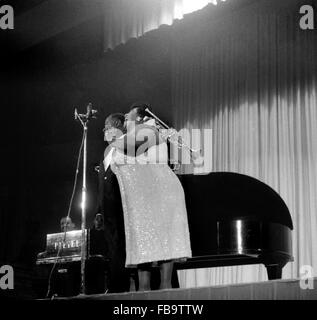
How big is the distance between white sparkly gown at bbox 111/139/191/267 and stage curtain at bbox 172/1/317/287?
215 centimetres

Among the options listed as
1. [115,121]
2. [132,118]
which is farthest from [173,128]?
[132,118]

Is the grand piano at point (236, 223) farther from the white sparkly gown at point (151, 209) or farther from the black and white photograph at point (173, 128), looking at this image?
the white sparkly gown at point (151, 209)

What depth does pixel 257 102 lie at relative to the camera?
5539 mm

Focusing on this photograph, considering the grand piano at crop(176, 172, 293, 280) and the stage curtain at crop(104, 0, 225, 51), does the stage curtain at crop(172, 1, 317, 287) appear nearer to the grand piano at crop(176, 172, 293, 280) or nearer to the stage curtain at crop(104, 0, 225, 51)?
the stage curtain at crop(104, 0, 225, 51)

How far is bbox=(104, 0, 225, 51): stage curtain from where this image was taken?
498 centimetres

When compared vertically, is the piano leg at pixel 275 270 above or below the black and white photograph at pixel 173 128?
below

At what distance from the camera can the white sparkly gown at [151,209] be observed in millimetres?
3023

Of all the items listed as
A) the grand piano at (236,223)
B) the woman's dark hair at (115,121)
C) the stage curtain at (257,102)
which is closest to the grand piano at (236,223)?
the grand piano at (236,223)

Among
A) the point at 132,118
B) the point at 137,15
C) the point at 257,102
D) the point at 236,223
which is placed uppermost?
the point at 137,15

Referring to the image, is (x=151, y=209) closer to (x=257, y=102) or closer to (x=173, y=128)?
(x=173, y=128)

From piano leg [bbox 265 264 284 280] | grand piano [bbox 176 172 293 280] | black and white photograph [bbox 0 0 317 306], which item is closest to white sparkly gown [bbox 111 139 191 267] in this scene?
black and white photograph [bbox 0 0 317 306]

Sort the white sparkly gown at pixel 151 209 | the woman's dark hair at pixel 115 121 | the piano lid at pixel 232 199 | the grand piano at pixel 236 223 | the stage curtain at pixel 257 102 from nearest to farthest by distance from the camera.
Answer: the white sparkly gown at pixel 151 209 → the woman's dark hair at pixel 115 121 → the grand piano at pixel 236 223 → the piano lid at pixel 232 199 → the stage curtain at pixel 257 102

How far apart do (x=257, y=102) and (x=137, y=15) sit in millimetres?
1471
